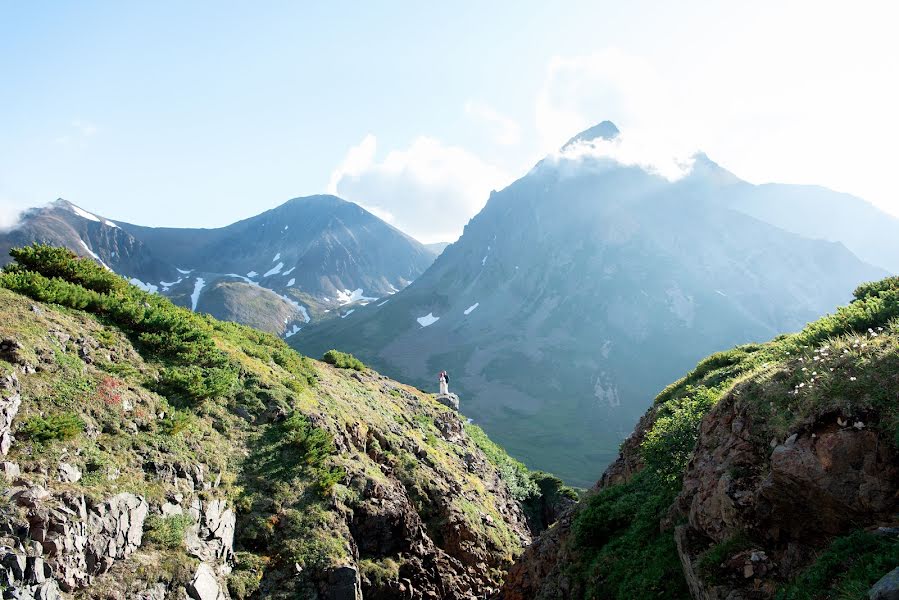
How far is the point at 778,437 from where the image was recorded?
9406mm

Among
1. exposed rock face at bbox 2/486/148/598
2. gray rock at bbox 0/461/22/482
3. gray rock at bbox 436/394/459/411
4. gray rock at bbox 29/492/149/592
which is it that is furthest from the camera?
gray rock at bbox 436/394/459/411

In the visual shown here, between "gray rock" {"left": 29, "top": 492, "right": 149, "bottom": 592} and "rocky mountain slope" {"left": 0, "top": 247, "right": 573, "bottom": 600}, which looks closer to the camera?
"gray rock" {"left": 29, "top": 492, "right": 149, "bottom": 592}

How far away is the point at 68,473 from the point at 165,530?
2.66m

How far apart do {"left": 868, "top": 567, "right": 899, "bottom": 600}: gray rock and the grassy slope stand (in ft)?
2.09

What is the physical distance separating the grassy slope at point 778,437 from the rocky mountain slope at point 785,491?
31mm

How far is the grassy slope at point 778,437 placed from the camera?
7648mm

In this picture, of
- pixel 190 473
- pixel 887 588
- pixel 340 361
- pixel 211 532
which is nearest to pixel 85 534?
pixel 211 532

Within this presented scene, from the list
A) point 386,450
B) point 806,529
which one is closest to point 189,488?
point 386,450

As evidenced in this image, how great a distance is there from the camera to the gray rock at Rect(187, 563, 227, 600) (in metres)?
12.5

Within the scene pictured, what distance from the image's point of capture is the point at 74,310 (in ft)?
59.3

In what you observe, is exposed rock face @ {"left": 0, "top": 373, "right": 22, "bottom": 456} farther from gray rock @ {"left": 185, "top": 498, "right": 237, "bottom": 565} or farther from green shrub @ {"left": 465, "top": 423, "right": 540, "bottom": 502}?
green shrub @ {"left": 465, "top": 423, "right": 540, "bottom": 502}

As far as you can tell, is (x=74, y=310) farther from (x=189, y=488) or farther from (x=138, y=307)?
(x=189, y=488)

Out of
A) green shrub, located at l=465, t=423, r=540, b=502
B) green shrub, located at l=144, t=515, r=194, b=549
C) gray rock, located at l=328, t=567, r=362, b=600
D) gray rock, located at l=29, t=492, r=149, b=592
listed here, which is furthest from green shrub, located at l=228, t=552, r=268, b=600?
green shrub, located at l=465, t=423, r=540, b=502

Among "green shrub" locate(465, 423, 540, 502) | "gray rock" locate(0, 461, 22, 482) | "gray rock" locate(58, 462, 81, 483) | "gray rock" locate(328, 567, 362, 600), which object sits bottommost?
"green shrub" locate(465, 423, 540, 502)
